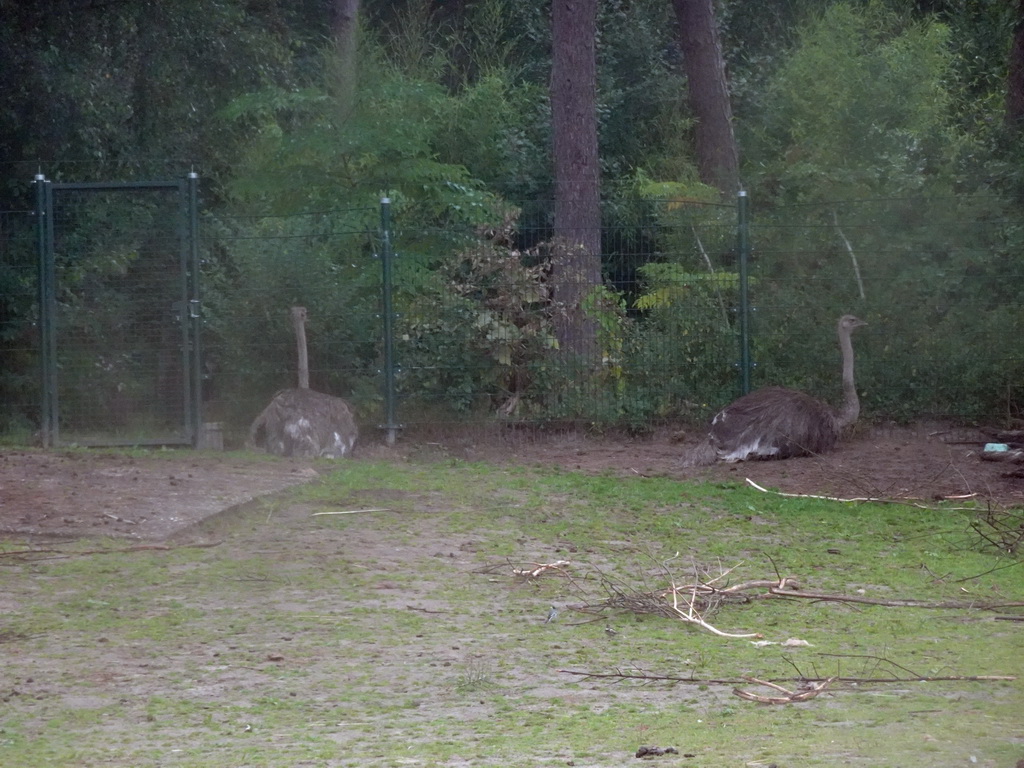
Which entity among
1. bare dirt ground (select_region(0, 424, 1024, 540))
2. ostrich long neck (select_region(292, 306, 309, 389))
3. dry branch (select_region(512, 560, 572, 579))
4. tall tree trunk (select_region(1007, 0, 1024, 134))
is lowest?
dry branch (select_region(512, 560, 572, 579))

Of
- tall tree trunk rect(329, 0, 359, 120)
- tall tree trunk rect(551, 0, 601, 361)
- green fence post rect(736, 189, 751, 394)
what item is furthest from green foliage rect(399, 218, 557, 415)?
tall tree trunk rect(329, 0, 359, 120)

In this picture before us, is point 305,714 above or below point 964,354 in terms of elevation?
below

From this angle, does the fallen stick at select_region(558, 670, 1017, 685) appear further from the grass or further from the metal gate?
the metal gate

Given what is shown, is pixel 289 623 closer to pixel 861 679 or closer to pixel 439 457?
pixel 861 679

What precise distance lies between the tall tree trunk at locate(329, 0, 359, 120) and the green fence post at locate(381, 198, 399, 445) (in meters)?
6.34

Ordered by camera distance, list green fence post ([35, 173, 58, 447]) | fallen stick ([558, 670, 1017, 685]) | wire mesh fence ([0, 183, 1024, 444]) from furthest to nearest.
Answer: wire mesh fence ([0, 183, 1024, 444]), green fence post ([35, 173, 58, 447]), fallen stick ([558, 670, 1017, 685])

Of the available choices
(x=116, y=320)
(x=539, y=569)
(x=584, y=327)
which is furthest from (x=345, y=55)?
(x=539, y=569)

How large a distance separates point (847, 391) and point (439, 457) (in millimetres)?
3899

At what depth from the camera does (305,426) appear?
1251cm

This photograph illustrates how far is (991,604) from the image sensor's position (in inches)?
281

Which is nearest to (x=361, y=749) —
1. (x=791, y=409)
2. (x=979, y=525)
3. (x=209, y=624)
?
(x=209, y=624)

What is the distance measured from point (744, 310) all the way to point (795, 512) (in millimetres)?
3877

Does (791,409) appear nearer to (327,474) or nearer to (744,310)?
(744,310)

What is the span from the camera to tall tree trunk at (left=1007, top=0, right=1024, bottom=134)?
14.4m
